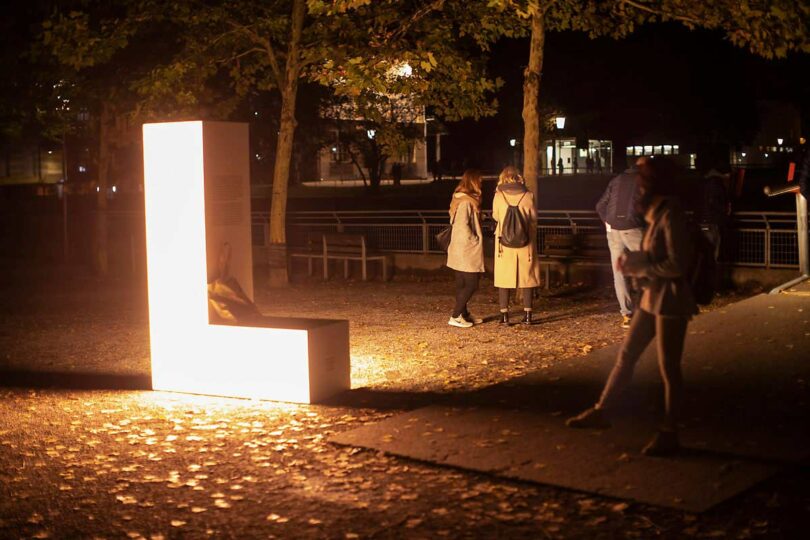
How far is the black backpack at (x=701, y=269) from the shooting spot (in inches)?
252

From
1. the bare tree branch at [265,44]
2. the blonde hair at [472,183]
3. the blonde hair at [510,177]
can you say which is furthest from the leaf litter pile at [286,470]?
the bare tree branch at [265,44]

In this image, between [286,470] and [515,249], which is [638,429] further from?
[515,249]

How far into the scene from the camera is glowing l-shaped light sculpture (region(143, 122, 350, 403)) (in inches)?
349

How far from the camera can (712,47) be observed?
4853cm

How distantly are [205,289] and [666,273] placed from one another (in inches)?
168

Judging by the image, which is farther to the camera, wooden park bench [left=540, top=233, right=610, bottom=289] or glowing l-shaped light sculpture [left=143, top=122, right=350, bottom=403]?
wooden park bench [left=540, top=233, right=610, bottom=289]

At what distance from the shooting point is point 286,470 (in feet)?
22.5

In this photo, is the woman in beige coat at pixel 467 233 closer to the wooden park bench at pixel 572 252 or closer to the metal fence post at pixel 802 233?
the metal fence post at pixel 802 233

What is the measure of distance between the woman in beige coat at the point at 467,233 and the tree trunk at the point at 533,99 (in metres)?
2.71

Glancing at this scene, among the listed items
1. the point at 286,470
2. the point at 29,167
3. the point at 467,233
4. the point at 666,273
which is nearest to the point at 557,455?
the point at 666,273

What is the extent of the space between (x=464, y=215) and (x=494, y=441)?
216 inches

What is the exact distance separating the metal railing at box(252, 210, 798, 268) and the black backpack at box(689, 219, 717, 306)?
10.1 meters

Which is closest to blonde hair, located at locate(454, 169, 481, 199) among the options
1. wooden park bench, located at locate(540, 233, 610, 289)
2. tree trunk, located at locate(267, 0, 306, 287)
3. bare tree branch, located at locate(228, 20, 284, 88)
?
wooden park bench, located at locate(540, 233, 610, 289)

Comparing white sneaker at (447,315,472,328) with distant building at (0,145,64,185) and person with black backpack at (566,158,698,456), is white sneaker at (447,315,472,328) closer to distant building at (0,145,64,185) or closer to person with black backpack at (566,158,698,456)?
person with black backpack at (566,158,698,456)
